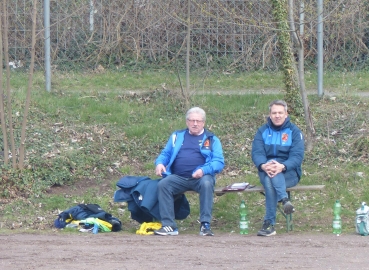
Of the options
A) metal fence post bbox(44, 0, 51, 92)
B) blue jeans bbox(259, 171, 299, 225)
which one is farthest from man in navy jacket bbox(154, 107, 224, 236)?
metal fence post bbox(44, 0, 51, 92)

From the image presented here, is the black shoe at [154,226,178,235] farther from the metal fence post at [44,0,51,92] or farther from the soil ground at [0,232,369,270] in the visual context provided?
the metal fence post at [44,0,51,92]

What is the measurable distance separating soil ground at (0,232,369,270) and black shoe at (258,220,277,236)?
77 millimetres

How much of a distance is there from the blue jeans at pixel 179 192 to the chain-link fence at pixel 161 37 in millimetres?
4879

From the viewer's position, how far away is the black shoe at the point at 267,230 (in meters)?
7.17

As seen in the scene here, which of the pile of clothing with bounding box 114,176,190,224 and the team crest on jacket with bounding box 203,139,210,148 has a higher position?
the team crest on jacket with bounding box 203,139,210,148

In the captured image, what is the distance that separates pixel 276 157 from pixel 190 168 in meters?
0.91

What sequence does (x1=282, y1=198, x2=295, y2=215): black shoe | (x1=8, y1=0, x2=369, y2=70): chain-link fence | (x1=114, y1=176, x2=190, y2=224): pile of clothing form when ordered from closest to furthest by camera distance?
(x1=282, y1=198, x2=295, y2=215): black shoe → (x1=114, y1=176, x2=190, y2=224): pile of clothing → (x1=8, y1=0, x2=369, y2=70): chain-link fence

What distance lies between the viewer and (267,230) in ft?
23.6

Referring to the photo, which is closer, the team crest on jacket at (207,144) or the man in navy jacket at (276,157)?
the man in navy jacket at (276,157)

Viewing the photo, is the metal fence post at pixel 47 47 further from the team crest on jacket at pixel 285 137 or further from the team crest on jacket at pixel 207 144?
the team crest on jacket at pixel 285 137

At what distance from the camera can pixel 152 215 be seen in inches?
294

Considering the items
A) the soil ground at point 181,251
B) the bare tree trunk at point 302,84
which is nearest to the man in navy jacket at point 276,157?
the soil ground at point 181,251

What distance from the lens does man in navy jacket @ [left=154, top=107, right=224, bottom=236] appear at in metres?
7.29

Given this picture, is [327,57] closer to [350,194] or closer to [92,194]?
[350,194]
